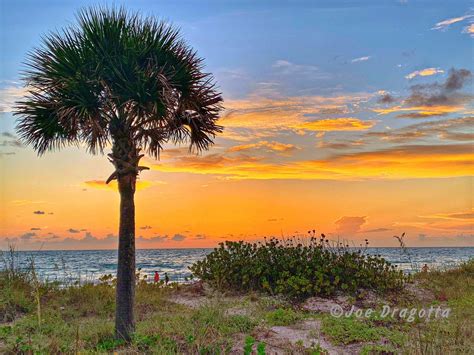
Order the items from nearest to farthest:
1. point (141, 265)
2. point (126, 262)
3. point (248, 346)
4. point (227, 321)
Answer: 1. point (248, 346)
2. point (126, 262)
3. point (227, 321)
4. point (141, 265)

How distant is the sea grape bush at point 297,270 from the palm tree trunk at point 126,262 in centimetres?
510

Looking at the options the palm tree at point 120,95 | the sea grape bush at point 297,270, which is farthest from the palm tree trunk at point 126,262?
the sea grape bush at point 297,270

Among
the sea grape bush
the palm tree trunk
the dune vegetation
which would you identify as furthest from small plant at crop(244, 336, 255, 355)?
the sea grape bush

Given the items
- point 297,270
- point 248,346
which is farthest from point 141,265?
point 248,346

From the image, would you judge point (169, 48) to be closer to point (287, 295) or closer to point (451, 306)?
point (287, 295)

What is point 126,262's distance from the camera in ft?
28.6

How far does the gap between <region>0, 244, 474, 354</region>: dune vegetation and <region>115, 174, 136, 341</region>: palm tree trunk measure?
1.17 ft

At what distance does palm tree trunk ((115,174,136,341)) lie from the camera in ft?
28.6

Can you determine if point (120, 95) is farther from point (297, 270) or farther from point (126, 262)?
point (297, 270)

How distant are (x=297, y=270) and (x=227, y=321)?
4.35 meters

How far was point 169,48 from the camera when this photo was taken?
349 inches

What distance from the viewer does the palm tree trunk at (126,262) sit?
8.70m

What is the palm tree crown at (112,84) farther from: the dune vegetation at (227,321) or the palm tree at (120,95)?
the dune vegetation at (227,321)

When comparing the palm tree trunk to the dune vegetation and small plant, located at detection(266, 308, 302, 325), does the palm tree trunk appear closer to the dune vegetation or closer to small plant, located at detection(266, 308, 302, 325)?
the dune vegetation
